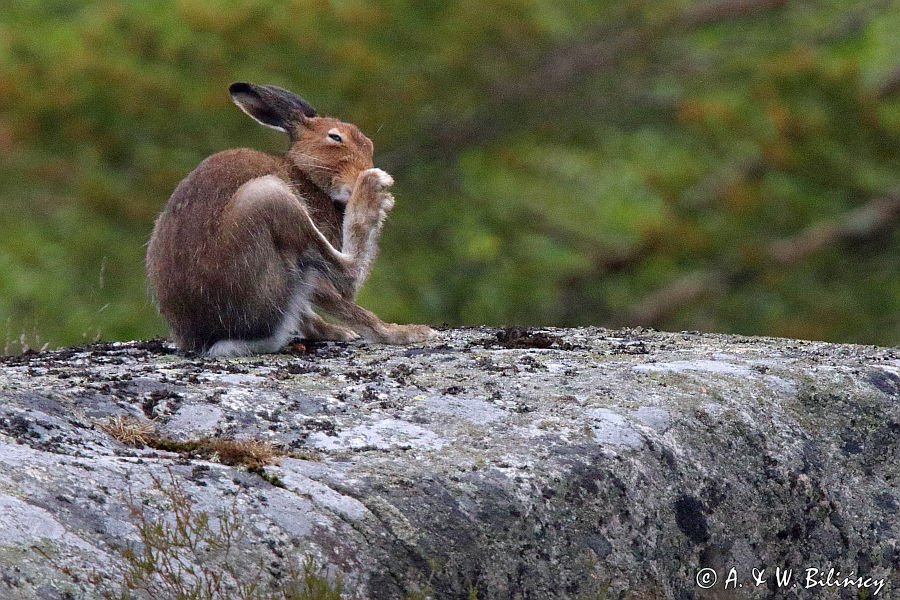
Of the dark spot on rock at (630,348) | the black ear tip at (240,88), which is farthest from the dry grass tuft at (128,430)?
the black ear tip at (240,88)

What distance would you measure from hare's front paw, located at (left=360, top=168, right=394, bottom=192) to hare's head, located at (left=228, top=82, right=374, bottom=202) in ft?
0.58

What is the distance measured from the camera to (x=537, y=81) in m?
16.2

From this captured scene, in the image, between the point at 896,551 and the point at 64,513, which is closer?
the point at 64,513

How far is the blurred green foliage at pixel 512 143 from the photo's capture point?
50.3ft

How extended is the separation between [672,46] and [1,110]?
→ 27.4 ft

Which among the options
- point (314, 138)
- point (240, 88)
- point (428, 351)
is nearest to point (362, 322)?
point (428, 351)

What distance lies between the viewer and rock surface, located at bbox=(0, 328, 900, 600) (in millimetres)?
2996

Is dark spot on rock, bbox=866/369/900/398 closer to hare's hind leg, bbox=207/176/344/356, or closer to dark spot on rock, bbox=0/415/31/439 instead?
hare's hind leg, bbox=207/176/344/356

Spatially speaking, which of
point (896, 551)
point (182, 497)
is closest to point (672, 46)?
point (896, 551)

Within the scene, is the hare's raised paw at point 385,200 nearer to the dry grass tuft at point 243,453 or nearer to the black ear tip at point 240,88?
the black ear tip at point 240,88

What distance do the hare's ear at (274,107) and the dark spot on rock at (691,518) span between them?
3.19m

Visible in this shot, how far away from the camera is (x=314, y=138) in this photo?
6.04 m

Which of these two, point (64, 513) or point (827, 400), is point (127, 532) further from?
point (827, 400)

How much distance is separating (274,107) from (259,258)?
4.19 feet
